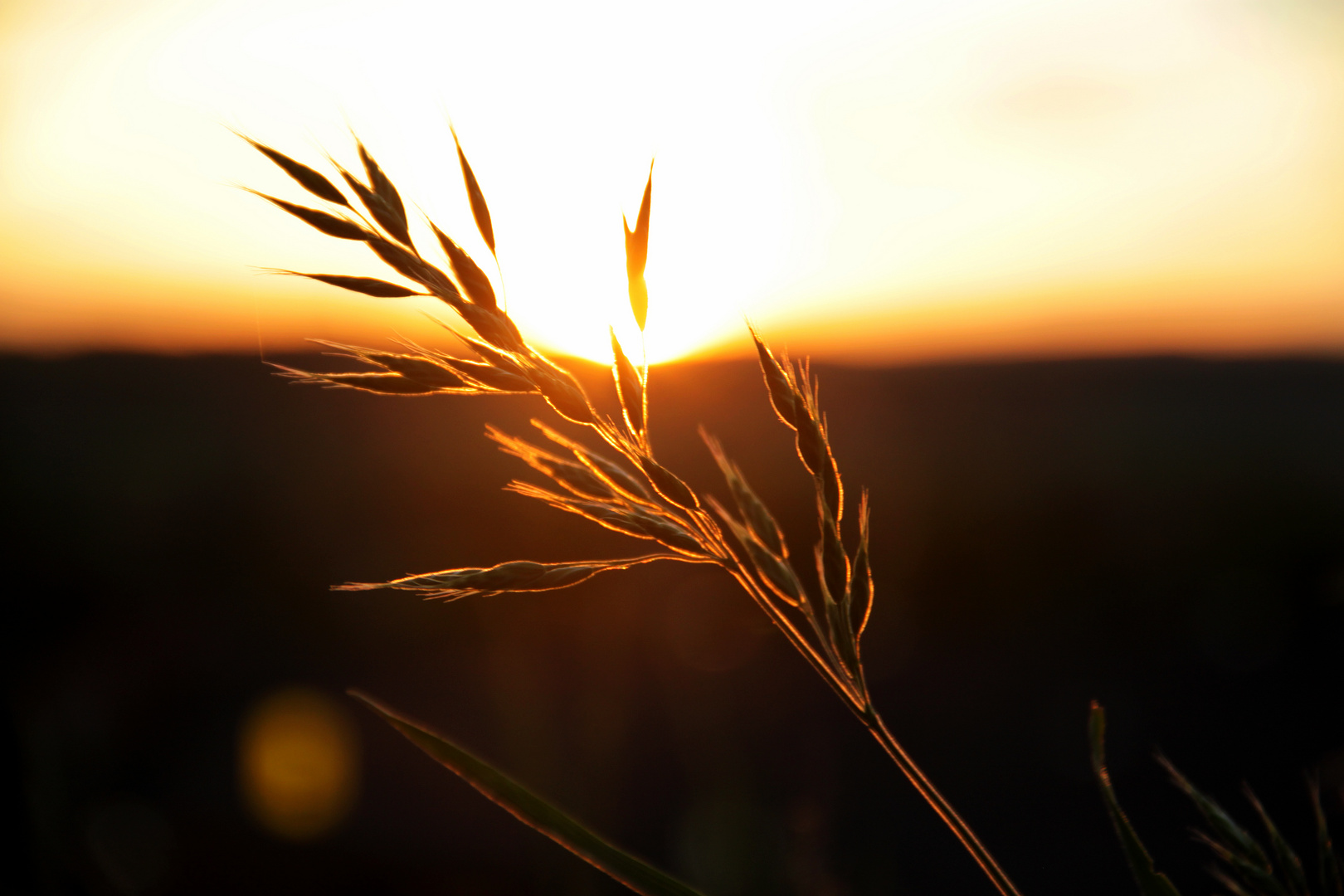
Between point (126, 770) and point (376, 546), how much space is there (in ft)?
15.6

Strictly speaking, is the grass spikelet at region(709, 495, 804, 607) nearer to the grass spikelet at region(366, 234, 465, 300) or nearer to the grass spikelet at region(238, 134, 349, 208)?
the grass spikelet at region(366, 234, 465, 300)

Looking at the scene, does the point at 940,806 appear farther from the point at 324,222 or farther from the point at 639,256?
the point at 324,222

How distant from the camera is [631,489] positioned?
835mm

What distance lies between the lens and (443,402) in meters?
15.0

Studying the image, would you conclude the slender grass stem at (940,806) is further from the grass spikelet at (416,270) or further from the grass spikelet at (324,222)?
the grass spikelet at (324,222)

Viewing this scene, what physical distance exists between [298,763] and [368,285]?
920 cm

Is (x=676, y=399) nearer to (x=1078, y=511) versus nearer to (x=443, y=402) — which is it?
(x=443, y=402)

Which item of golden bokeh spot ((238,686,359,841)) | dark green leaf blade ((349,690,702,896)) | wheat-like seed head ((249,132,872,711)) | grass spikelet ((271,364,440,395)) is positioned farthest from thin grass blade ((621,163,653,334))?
golden bokeh spot ((238,686,359,841))

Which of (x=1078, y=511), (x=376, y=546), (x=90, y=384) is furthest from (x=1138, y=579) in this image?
(x=90, y=384)

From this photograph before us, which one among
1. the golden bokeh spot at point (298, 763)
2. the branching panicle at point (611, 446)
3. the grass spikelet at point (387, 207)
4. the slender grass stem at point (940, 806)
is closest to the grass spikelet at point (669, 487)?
the branching panicle at point (611, 446)

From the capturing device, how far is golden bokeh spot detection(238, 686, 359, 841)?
7632 mm

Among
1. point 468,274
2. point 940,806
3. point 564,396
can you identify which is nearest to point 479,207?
point 468,274

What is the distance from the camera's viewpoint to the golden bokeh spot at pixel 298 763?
7.63 m

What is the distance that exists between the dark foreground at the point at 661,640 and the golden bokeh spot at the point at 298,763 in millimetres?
198
